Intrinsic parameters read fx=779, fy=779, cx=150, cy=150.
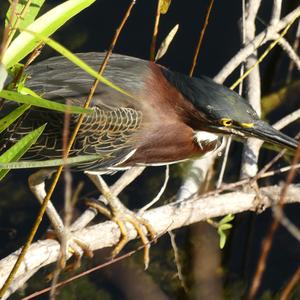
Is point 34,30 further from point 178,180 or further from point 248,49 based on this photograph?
point 178,180

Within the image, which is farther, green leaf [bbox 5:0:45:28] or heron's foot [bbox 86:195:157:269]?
heron's foot [bbox 86:195:157:269]

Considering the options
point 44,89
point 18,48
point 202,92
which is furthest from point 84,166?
point 18,48

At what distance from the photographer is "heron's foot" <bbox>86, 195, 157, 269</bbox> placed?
10.1 feet

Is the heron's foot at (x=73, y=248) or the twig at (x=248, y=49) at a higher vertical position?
the twig at (x=248, y=49)

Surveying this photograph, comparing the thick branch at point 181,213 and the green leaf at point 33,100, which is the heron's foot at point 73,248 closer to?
the thick branch at point 181,213

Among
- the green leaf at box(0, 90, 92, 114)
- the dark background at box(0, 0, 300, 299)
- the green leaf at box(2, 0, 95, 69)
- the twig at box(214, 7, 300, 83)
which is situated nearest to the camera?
the green leaf at box(0, 90, 92, 114)

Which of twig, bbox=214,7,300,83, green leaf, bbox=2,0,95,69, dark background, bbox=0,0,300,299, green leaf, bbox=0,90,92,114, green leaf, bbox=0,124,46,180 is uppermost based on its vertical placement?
green leaf, bbox=2,0,95,69

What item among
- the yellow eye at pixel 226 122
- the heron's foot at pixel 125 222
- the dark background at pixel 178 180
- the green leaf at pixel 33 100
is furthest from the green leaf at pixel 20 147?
the dark background at pixel 178 180

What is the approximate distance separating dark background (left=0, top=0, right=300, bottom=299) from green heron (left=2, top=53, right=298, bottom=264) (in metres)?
0.86

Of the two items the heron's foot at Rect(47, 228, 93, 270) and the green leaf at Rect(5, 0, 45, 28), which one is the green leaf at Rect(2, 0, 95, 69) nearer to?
the green leaf at Rect(5, 0, 45, 28)

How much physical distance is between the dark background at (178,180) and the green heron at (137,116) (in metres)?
0.86

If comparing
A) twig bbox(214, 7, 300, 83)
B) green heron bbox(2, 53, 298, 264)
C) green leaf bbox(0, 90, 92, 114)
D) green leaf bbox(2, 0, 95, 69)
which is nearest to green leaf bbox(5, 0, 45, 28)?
green leaf bbox(2, 0, 95, 69)

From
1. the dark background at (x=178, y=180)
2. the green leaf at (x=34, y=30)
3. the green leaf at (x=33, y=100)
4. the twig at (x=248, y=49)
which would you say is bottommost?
the dark background at (x=178, y=180)

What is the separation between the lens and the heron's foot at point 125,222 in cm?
308
